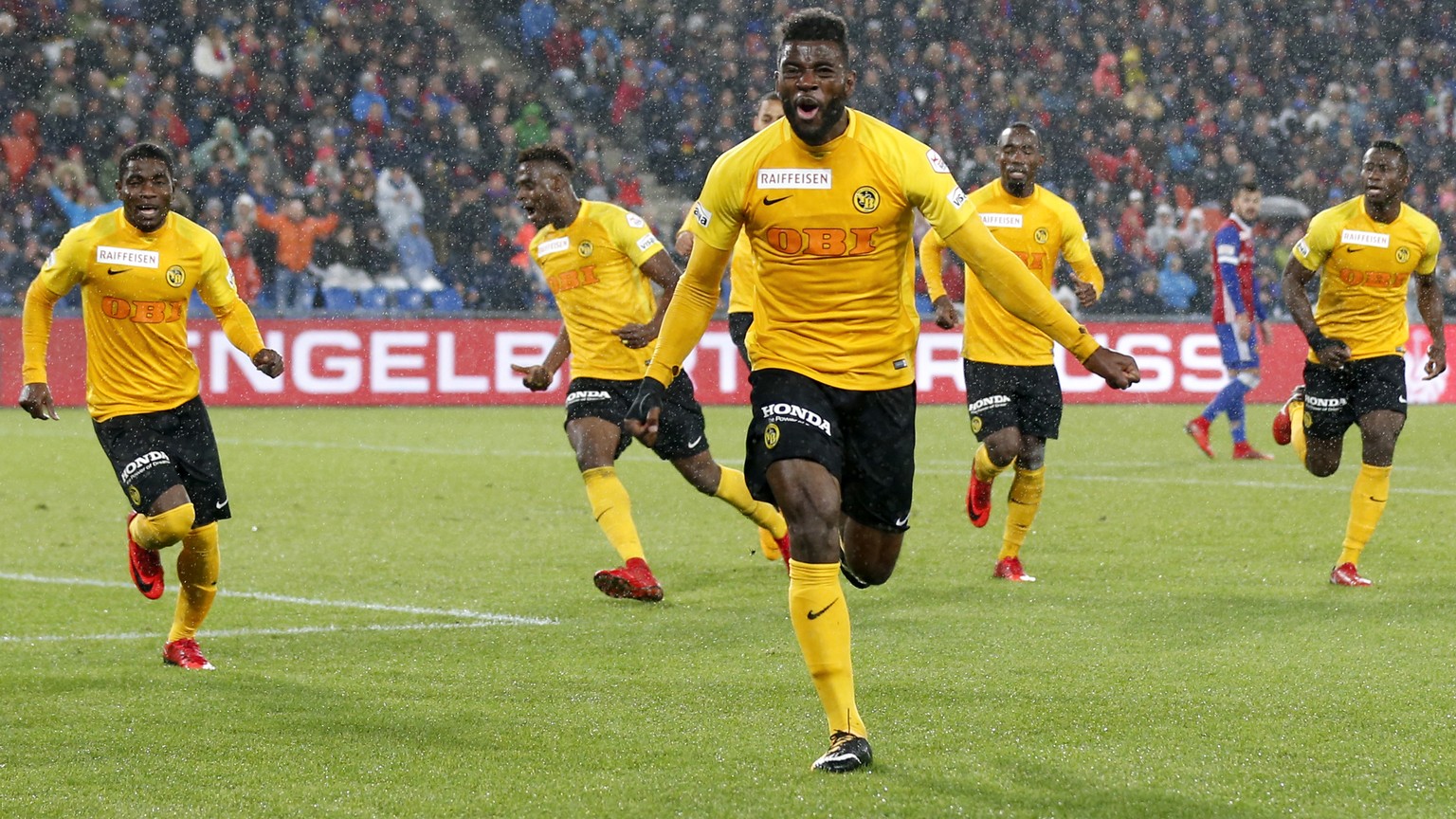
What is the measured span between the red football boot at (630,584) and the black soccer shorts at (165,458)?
1940mm

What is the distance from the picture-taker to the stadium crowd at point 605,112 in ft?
70.5

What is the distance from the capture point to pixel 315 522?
11758 mm

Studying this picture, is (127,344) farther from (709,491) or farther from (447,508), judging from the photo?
(447,508)

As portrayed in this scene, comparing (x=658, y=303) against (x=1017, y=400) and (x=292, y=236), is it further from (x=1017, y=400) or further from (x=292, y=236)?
(x=292, y=236)

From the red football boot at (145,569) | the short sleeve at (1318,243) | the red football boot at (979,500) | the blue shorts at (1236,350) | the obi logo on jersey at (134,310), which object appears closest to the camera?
the obi logo on jersey at (134,310)

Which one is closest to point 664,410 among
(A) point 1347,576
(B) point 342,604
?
(B) point 342,604

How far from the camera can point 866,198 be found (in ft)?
17.8

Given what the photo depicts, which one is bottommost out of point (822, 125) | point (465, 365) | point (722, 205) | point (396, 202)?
point (465, 365)

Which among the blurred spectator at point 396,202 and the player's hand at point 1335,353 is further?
the blurred spectator at point 396,202

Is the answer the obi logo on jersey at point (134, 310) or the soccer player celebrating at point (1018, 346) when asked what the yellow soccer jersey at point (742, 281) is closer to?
the soccer player celebrating at point (1018, 346)

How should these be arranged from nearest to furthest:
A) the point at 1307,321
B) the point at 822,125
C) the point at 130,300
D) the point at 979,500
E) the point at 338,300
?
the point at 822,125
the point at 130,300
the point at 1307,321
the point at 979,500
the point at 338,300

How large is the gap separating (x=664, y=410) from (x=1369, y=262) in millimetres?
3554

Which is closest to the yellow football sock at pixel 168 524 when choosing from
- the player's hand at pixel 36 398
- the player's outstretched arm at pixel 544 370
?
the player's hand at pixel 36 398

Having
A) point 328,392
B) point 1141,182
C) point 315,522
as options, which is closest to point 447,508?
point 315,522
